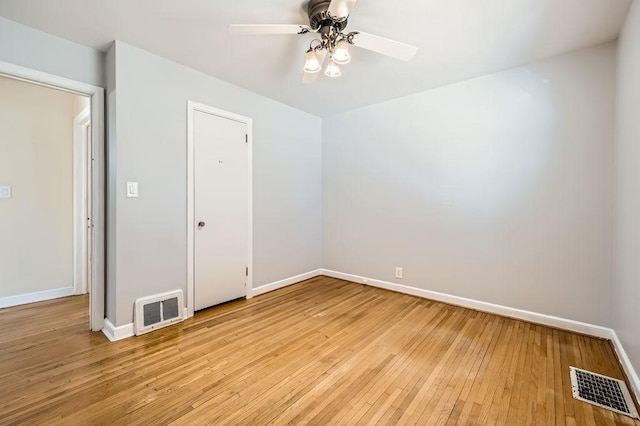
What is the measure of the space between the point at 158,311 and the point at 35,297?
1.85m

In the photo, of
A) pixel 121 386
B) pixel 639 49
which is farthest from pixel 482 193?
pixel 121 386

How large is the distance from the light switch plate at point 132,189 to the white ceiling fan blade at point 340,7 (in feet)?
6.66

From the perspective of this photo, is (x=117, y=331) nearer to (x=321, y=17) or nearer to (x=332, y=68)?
(x=332, y=68)

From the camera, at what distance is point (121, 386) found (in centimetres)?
166

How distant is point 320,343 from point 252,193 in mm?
1872

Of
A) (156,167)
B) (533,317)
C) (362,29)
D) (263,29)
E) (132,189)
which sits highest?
(362,29)

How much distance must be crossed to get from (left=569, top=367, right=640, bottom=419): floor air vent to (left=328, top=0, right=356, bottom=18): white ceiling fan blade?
263 centimetres

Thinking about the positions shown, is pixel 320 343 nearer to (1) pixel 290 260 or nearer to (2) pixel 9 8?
(1) pixel 290 260

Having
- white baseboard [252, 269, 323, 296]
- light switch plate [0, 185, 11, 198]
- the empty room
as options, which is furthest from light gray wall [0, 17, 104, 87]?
white baseboard [252, 269, 323, 296]

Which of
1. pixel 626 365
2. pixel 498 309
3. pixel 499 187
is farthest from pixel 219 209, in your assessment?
pixel 626 365

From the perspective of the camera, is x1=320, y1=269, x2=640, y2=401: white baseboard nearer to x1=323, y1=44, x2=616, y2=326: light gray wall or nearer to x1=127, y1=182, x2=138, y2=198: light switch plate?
x1=323, y1=44, x2=616, y2=326: light gray wall

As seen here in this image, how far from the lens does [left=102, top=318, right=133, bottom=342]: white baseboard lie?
221 centimetres

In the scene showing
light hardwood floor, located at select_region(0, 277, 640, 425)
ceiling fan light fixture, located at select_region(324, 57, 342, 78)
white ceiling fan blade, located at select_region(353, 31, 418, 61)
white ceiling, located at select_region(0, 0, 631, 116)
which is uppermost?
white ceiling, located at select_region(0, 0, 631, 116)

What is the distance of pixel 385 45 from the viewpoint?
1811 mm
